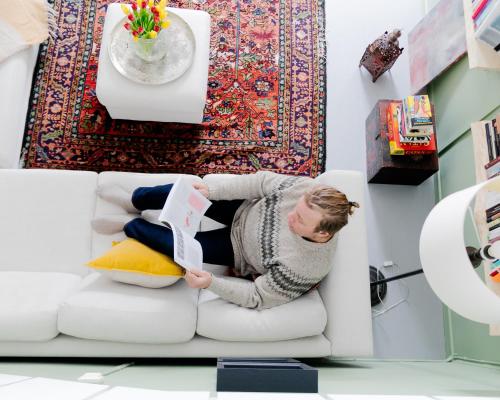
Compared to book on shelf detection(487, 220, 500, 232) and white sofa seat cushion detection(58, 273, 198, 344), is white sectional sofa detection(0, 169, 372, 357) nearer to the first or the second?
white sofa seat cushion detection(58, 273, 198, 344)

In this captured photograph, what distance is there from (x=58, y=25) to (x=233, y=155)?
1407mm

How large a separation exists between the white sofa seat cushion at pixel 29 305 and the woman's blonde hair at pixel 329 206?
118 cm

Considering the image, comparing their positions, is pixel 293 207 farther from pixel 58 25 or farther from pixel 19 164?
pixel 58 25

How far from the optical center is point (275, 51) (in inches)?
118

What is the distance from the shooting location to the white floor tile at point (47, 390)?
2.97ft

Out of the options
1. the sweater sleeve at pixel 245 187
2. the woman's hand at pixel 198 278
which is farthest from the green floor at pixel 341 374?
the sweater sleeve at pixel 245 187

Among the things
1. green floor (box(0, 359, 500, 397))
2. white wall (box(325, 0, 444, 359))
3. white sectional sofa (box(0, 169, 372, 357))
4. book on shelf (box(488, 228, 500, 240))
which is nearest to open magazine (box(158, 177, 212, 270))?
white sectional sofa (box(0, 169, 372, 357))

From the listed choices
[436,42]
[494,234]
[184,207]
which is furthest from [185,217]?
[436,42]

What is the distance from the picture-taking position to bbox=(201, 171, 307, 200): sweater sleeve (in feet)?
7.11

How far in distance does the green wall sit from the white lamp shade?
1.21 metres

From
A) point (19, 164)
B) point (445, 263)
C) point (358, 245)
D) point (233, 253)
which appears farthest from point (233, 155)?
point (445, 263)

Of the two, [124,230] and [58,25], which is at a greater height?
[58,25]

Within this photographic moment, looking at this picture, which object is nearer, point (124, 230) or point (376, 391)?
point (376, 391)

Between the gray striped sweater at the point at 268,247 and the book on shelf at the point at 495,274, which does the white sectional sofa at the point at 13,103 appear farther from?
the book on shelf at the point at 495,274
